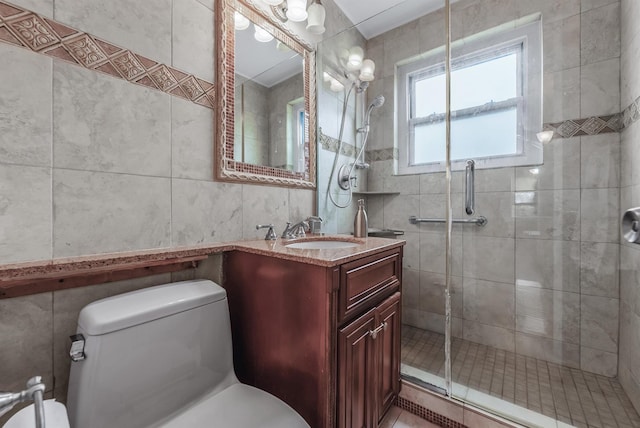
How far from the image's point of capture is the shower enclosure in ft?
4.58

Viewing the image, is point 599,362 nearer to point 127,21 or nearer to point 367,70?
point 367,70

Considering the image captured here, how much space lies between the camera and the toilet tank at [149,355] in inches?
25.7

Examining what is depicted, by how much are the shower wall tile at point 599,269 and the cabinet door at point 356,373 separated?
1.45 metres

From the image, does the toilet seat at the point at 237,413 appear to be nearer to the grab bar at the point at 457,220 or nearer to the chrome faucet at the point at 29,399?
the chrome faucet at the point at 29,399

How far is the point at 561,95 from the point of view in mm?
1625

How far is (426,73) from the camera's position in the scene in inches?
83.9

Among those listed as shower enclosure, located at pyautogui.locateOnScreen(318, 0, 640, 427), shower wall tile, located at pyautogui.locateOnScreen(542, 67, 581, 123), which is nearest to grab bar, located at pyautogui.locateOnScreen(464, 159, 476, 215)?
shower enclosure, located at pyautogui.locateOnScreen(318, 0, 640, 427)

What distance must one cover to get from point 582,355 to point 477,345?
0.54 meters

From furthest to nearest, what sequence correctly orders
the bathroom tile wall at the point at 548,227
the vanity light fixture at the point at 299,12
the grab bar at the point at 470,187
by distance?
1. the grab bar at the point at 470,187
2. the bathroom tile wall at the point at 548,227
3. the vanity light fixture at the point at 299,12

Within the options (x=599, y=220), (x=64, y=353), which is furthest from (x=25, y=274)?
(x=599, y=220)

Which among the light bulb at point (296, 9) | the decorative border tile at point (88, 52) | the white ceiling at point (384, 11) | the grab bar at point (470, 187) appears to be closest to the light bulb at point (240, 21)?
the light bulb at point (296, 9)

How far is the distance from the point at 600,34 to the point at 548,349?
6.14 feet

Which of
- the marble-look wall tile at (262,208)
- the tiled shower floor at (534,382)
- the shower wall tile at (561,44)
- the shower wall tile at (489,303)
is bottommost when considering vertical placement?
the tiled shower floor at (534,382)

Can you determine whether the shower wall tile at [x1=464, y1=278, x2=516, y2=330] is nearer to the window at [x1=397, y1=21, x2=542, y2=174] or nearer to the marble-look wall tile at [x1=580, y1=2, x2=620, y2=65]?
the window at [x1=397, y1=21, x2=542, y2=174]
